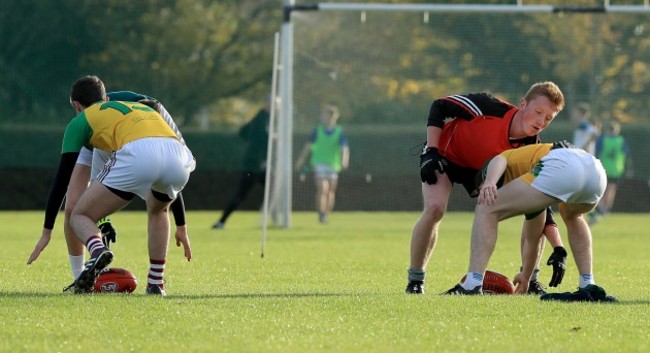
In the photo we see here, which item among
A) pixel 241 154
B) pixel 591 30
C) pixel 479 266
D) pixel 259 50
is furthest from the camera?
pixel 259 50

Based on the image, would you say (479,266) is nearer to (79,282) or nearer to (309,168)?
(79,282)

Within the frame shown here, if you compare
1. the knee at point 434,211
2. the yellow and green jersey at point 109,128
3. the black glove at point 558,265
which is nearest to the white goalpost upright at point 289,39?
the knee at point 434,211

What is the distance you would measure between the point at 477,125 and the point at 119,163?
104 inches

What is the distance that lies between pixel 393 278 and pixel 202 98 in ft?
68.5

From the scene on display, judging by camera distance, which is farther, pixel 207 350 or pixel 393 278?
pixel 393 278

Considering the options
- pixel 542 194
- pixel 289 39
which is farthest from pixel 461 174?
pixel 289 39

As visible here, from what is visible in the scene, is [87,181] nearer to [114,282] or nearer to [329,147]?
[114,282]

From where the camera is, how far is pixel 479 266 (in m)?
9.57

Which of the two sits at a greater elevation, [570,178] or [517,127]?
[517,127]

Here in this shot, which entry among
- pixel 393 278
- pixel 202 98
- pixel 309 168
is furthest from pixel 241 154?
pixel 393 278

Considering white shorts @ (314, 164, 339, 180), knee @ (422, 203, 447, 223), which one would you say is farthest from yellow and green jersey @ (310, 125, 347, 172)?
knee @ (422, 203, 447, 223)

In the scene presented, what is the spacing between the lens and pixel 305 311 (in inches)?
341

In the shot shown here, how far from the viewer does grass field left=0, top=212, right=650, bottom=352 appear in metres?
7.19

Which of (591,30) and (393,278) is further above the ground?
(591,30)
